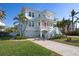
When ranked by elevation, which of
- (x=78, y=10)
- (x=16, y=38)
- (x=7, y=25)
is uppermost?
(x=78, y=10)

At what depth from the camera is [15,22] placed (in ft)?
46.0

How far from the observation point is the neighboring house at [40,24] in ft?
Answer: 47.6

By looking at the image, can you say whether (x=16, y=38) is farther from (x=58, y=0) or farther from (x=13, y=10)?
(x=58, y=0)

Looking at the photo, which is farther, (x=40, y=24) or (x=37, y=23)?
(x=37, y=23)

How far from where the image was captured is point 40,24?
50.6ft

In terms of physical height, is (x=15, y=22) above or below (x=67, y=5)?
below

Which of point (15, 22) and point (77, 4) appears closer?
point (77, 4)

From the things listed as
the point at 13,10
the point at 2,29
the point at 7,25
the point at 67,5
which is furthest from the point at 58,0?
the point at 2,29

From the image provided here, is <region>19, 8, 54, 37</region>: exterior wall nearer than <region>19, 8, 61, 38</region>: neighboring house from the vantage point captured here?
No

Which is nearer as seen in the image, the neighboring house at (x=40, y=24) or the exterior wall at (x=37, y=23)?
the neighboring house at (x=40, y=24)

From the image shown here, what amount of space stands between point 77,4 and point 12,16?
Answer: 13.2ft

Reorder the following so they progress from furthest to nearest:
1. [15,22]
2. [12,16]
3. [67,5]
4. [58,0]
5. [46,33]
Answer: [46,33], [15,22], [12,16], [67,5], [58,0]

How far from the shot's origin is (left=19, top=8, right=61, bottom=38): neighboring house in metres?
14.5

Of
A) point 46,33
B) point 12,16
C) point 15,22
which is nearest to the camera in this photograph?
point 12,16
